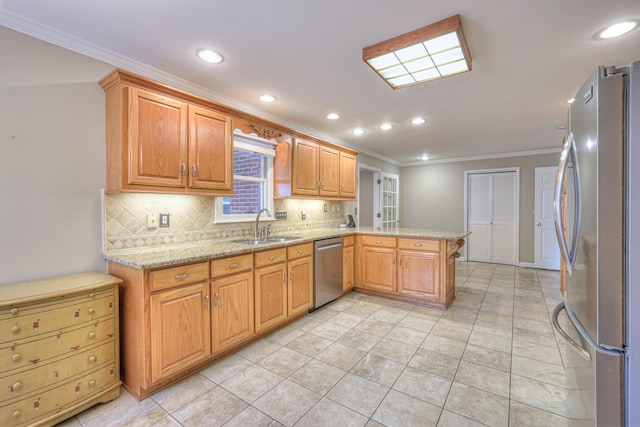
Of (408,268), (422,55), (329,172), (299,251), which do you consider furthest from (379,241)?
(422,55)

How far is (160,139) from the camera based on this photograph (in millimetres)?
2115

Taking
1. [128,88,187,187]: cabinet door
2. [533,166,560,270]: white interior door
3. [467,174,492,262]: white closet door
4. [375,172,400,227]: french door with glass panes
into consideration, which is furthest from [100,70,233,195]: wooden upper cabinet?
[533,166,560,270]: white interior door

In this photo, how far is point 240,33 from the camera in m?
1.88

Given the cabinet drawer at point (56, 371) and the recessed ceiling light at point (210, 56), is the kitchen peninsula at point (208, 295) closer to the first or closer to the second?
the cabinet drawer at point (56, 371)

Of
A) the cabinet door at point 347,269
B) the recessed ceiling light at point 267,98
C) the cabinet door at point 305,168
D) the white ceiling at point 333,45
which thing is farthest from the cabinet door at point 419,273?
the recessed ceiling light at point 267,98

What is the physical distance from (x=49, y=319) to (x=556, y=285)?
600cm

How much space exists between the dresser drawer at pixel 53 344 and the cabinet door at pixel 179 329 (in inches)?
11.5

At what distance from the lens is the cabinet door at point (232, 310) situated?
2.18m

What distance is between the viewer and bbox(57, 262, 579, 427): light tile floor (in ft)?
5.47

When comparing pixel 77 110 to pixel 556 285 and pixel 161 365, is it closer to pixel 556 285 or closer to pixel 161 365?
pixel 161 365

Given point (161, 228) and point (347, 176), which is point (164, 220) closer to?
point (161, 228)

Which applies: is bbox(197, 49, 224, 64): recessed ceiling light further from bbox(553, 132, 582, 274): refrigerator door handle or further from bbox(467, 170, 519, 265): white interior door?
bbox(467, 170, 519, 265): white interior door

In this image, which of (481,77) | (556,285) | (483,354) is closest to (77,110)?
(481,77)

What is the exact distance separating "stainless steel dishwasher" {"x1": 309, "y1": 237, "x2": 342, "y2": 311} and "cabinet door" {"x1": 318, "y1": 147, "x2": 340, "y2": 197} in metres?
0.78
